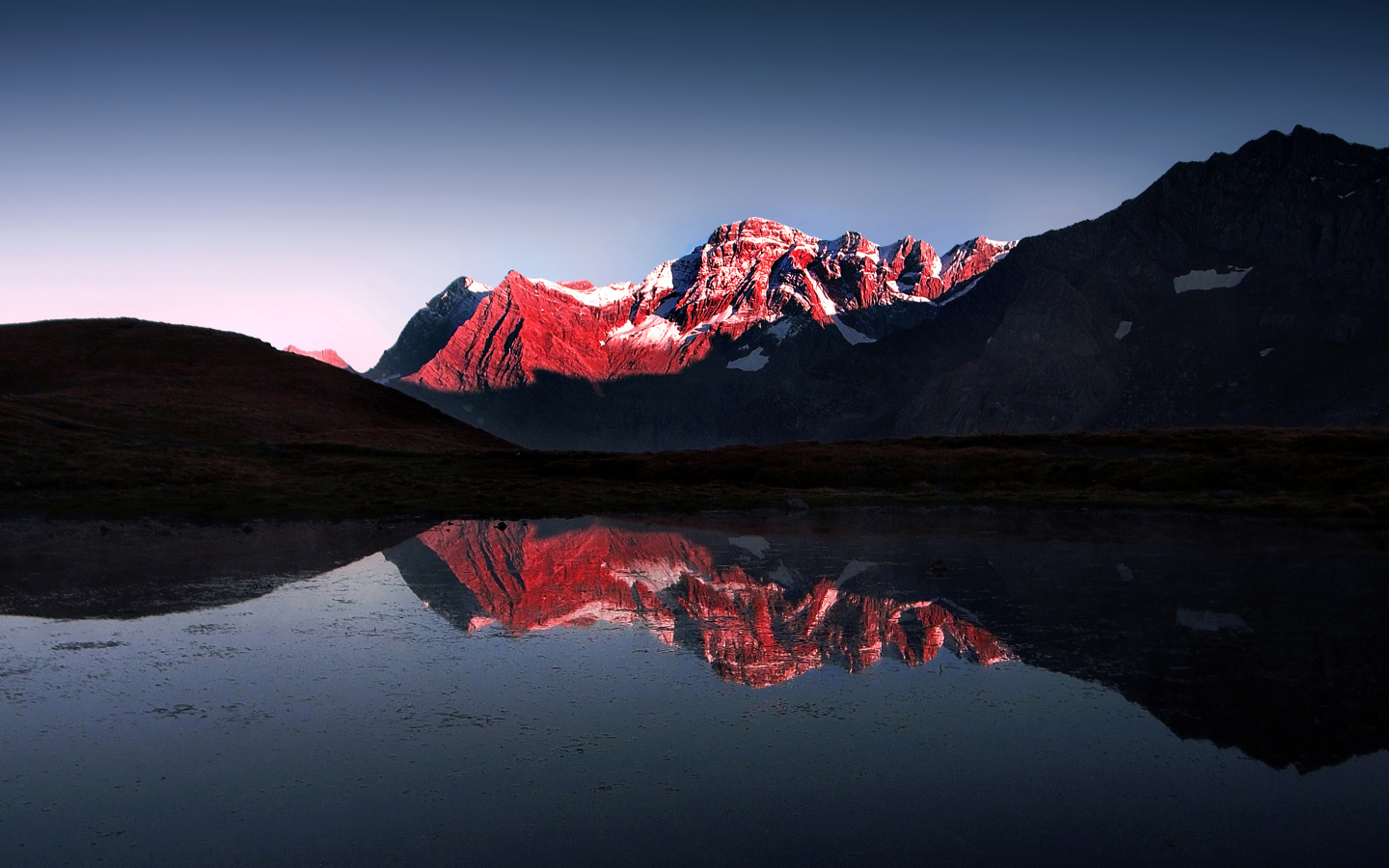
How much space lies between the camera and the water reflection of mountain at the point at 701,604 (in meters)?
15.6

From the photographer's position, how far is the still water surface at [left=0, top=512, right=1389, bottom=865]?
29.2 feet

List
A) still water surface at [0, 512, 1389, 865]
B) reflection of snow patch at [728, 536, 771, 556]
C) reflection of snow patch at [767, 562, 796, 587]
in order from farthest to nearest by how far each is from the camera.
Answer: reflection of snow patch at [728, 536, 771, 556] < reflection of snow patch at [767, 562, 796, 587] < still water surface at [0, 512, 1389, 865]

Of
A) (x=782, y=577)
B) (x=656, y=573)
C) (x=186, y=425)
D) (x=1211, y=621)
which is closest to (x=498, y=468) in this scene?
(x=186, y=425)

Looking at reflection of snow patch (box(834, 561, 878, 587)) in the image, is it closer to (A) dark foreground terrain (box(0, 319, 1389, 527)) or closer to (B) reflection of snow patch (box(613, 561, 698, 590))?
(B) reflection of snow patch (box(613, 561, 698, 590))

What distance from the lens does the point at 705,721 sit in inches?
476

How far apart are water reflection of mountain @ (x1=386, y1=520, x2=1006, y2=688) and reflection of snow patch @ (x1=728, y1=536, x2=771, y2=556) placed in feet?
0.79

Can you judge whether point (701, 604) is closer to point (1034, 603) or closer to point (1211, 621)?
point (1034, 603)

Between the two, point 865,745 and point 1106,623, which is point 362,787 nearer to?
point 865,745

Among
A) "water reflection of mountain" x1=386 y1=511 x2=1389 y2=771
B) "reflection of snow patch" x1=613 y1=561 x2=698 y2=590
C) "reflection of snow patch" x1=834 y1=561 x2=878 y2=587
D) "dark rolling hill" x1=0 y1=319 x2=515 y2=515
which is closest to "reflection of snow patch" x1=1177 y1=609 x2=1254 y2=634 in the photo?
"water reflection of mountain" x1=386 y1=511 x2=1389 y2=771

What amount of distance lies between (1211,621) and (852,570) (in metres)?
9.21

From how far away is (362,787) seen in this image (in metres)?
10.0

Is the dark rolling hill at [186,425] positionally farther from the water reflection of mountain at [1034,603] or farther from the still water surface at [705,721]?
the still water surface at [705,721]

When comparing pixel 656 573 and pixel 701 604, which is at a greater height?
pixel 656 573

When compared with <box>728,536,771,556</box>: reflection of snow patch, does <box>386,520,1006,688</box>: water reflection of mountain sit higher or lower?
lower
